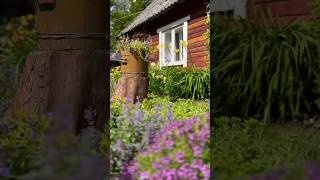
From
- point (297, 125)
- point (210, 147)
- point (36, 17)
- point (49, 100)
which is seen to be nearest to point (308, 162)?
point (297, 125)

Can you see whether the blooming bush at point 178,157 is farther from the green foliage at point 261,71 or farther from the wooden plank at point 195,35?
the wooden plank at point 195,35

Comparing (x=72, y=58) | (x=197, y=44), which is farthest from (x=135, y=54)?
(x=197, y=44)

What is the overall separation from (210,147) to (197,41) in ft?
1.91

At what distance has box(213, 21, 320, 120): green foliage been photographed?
274 cm

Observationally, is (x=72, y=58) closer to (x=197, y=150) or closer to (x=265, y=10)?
(x=197, y=150)

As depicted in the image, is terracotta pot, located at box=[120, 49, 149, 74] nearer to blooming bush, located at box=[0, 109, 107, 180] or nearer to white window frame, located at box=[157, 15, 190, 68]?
white window frame, located at box=[157, 15, 190, 68]

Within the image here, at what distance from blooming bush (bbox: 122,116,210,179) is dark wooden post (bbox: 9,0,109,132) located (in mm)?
315

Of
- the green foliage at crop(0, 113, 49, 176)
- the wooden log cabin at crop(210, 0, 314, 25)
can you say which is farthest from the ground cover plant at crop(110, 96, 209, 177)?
the wooden log cabin at crop(210, 0, 314, 25)

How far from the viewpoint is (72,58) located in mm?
2680

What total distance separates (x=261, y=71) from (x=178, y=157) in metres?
0.62

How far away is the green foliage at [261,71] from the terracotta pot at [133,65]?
1.10 feet

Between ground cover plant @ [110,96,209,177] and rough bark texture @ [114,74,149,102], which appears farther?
rough bark texture @ [114,74,149,102]

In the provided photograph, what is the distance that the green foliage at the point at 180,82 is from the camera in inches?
108

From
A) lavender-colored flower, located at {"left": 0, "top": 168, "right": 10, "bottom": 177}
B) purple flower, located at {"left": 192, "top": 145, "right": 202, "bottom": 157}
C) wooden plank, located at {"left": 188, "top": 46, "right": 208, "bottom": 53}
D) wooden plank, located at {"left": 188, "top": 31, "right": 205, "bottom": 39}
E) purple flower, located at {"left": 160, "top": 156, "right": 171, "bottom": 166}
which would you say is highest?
wooden plank, located at {"left": 188, "top": 31, "right": 205, "bottom": 39}
